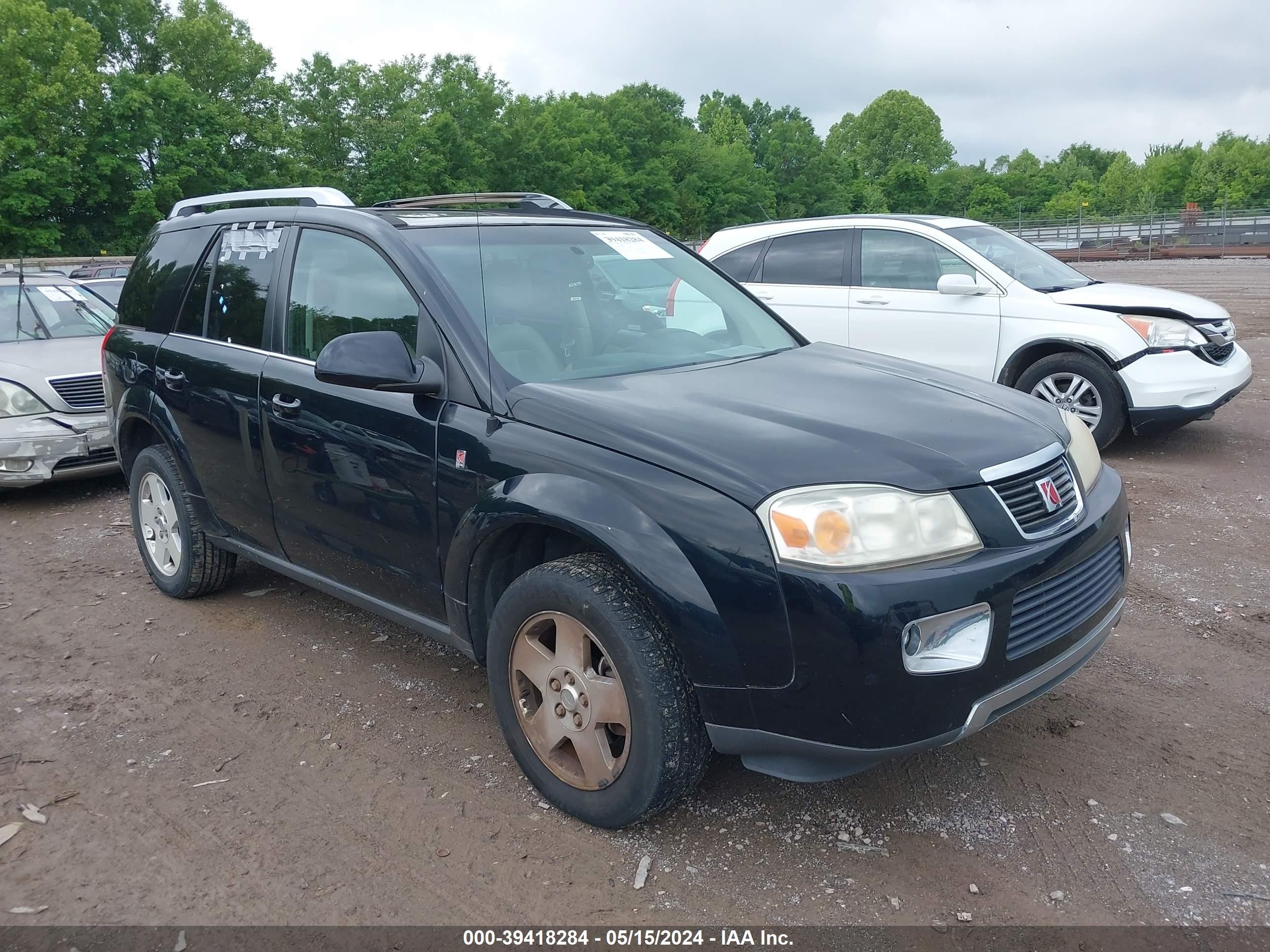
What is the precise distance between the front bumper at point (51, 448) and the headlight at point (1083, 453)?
5832mm

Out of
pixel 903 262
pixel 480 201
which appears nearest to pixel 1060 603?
pixel 480 201

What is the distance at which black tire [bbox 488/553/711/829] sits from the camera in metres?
2.76

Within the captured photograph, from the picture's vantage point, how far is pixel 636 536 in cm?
274

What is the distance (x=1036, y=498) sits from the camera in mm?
2887

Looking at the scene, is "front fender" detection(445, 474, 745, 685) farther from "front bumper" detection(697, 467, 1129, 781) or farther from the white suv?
the white suv

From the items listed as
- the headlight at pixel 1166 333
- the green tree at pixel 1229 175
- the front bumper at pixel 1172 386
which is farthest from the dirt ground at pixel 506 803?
the green tree at pixel 1229 175

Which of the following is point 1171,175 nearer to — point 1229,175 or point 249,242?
point 1229,175

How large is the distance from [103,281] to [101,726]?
7.14m

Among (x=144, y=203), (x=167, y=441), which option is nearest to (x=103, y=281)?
(x=167, y=441)

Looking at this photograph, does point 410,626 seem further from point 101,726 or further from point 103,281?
point 103,281

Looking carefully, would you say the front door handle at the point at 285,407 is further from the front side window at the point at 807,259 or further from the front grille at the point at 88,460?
the front side window at the point at 807,259

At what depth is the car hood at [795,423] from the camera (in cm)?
271

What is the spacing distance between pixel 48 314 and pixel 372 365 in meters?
6.46

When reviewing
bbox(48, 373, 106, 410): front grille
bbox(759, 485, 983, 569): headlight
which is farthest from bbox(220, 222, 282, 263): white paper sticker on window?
bbox(48, 373, 106, 410): front grille
